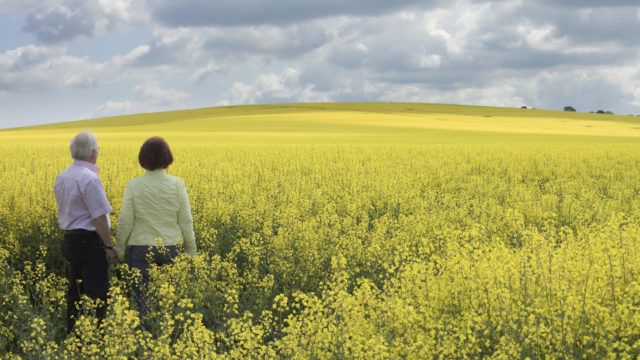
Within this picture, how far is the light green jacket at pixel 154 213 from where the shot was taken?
6469mm

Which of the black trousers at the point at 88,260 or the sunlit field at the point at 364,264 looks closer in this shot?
the sunlit field at the point at 364,264

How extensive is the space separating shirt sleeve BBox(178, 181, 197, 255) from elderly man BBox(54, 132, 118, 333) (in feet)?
2.19

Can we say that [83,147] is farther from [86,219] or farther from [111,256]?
[111,256]

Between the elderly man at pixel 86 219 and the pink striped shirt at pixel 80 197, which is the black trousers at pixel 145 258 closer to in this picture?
the elderly man at pixel 86 219

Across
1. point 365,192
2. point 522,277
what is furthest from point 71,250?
point 365,192

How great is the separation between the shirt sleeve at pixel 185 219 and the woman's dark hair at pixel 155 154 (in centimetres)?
29

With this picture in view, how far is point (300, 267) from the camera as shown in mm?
8195

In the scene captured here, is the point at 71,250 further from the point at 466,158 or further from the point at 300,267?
the point at 466,158

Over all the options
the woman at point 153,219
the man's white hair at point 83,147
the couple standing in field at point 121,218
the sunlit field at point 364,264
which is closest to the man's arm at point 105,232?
the couple standing in field at point 121,218

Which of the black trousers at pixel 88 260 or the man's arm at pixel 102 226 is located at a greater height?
the man's arm at pixel 102 226

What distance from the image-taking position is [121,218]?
6.57 m

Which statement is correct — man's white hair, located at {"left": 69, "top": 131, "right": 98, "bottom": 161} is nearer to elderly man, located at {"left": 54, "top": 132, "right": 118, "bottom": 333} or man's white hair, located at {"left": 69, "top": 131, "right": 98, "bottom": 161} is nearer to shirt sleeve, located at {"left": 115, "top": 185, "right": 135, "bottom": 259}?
elderly man, located at {"left": 54, "top": 132, "right": 118, "bottom": 333}

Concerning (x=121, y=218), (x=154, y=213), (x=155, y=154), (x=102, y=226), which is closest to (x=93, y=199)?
(x=102, y=226)

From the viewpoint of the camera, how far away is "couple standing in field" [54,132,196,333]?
20.6ft
